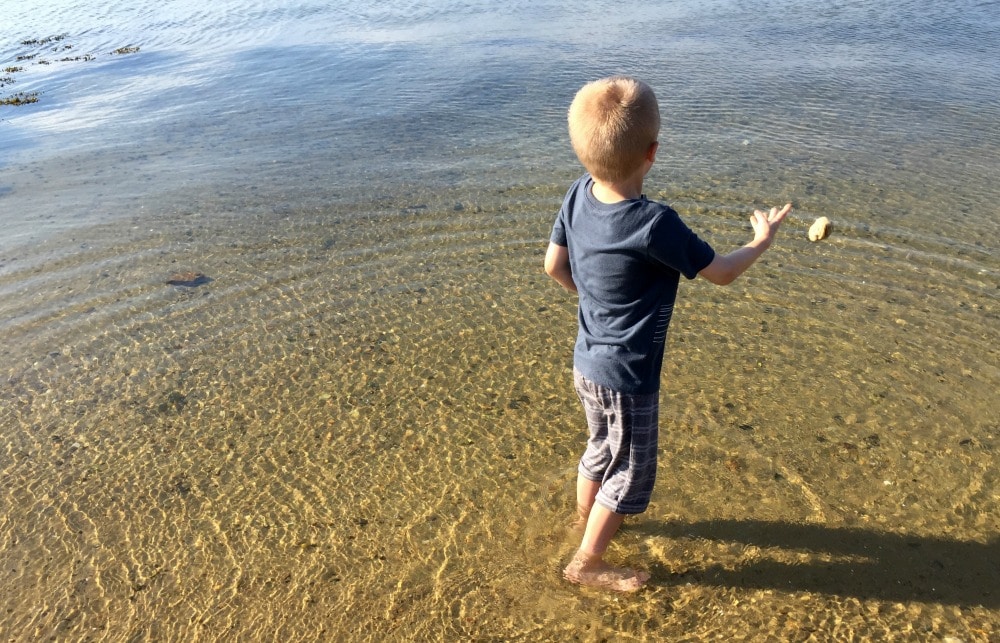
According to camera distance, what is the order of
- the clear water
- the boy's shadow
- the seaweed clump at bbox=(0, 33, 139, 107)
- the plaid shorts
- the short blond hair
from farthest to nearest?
the seaweed clump at bbox=(0, 33, 139, 107)
the clear water
the boy's shadow
the plaid shorts
the short blond hair

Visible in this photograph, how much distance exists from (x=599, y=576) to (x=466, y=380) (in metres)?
1.66

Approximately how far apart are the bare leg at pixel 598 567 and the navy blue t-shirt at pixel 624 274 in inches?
26.8

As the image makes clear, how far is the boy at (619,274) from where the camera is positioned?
2.51m

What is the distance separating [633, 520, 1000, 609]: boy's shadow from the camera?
317 cm

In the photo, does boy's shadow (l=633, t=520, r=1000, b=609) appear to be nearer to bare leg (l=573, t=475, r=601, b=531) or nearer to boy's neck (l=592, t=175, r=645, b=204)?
bare leg (l=573, t=475, r=601, b=531)

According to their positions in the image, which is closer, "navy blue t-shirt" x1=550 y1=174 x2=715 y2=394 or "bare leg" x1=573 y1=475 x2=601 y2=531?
"navy blue t-shirt" x1=550 y1=174 x2=715 y2=394

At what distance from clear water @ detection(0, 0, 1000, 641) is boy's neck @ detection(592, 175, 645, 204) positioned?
165 cm

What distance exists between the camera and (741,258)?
8.71 feet

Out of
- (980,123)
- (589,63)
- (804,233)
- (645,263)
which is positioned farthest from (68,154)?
(980,123)

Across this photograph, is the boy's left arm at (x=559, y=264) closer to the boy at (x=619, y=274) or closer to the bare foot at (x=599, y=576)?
the boy at (x=619, y=274)

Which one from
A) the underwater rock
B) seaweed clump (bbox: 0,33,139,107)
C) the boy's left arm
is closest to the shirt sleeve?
the boy's left arm

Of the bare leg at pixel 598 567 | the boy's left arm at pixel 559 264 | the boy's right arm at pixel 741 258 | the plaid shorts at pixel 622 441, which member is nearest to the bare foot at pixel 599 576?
the bare leg at pixel 598 567

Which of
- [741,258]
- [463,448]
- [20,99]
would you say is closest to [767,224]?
[741,258]

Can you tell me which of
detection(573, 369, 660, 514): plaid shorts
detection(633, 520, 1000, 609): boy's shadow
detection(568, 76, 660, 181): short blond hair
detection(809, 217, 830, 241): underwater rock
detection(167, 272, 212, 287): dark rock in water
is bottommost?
detection(633, 520, 1000, 609): boy's shadow
